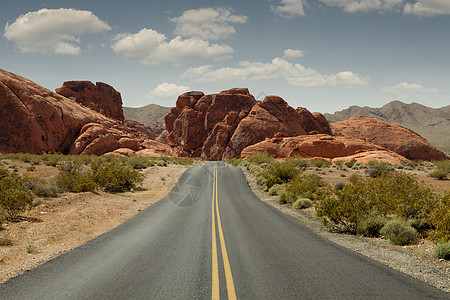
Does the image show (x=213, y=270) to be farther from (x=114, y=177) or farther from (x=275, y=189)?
(x=114, y=177)

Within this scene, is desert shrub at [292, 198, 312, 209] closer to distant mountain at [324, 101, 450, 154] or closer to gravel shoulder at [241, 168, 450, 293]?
gravel shoulder at [241, 168, 450, 293]

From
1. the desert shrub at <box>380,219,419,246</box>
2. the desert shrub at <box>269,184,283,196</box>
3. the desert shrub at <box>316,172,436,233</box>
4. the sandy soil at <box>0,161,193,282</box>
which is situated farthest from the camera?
the desert shrub at <box>269,184,283,196</box>

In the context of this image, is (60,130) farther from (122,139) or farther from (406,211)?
(406,211)

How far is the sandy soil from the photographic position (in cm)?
707

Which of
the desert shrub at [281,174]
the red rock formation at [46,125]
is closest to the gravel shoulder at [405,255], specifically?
the desert shrub at [281,174]

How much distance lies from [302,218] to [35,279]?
34.1 feet

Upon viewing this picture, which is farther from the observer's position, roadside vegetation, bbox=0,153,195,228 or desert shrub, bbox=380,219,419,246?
roadside vegetation, bbox=0,153,195,228

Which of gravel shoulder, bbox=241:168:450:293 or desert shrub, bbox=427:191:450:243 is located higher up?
desert shrub, bbox=427:191:450:243

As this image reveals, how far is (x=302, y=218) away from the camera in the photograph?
12.3 meters

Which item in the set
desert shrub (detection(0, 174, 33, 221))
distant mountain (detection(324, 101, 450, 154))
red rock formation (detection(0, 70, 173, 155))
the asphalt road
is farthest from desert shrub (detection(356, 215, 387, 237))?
distant mountain (detection(324, 101, 450, 154))

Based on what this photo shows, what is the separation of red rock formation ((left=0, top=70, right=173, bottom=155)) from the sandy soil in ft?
133

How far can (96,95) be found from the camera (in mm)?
88250

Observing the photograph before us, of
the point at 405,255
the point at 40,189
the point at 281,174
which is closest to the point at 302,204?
the point at 405,255

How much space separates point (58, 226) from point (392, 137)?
7859cm
